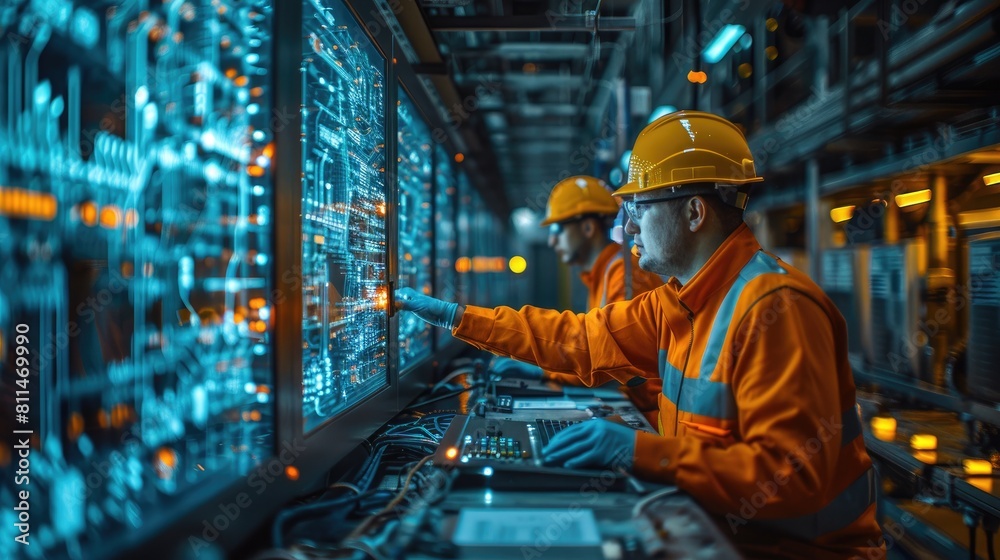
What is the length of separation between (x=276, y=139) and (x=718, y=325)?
3.89 feet

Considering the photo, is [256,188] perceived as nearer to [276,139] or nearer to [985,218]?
[276,139]

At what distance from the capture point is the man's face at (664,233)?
1.67m

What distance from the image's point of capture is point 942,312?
3.24m

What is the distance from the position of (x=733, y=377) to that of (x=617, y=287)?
5.16 feet

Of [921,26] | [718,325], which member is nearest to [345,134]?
[718,325]

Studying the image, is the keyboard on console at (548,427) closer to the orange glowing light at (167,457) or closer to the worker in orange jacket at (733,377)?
the worker in orange jacket at (733,377)

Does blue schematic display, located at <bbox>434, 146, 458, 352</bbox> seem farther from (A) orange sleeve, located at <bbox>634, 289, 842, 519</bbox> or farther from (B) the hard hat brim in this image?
(A) orange sleeve, located at <bbox>634, 289, 842, 519</bbox>

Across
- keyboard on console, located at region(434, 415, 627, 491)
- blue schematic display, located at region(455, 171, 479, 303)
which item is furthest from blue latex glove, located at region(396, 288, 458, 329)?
blue schematic display, located at region(455, 171, 479, 303)

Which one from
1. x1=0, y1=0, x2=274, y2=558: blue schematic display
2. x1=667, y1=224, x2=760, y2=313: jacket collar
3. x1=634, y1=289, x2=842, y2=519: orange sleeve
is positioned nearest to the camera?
x1=0, y1=0, x2=274, y2=558: blue schematic display

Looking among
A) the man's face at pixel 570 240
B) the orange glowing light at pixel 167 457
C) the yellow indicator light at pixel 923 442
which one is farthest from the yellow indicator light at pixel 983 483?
the orange glowing light at pixel 167 457

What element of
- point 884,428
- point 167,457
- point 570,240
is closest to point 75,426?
point 167,457

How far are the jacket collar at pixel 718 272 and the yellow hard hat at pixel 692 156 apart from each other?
0.19 m

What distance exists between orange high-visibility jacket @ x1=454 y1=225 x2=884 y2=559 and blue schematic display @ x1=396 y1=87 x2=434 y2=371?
114 cm

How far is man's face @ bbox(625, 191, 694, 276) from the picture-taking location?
1.67m
